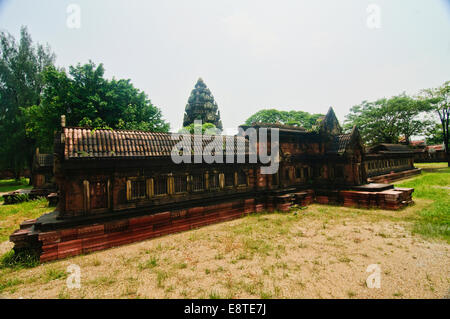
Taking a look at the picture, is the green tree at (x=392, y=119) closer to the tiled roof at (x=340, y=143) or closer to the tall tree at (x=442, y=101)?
the tall tree at (x=442, y=101)

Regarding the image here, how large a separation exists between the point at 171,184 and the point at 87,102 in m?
17.0

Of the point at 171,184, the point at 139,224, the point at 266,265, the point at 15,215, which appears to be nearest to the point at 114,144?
the point at 171,184

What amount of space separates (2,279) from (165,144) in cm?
680

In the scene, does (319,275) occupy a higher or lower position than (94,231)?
lower

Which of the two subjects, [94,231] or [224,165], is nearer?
[94,231]

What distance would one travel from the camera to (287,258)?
6461 millimetres

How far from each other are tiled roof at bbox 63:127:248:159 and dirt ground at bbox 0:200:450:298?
146 inches

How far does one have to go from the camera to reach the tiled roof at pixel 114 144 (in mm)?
7680

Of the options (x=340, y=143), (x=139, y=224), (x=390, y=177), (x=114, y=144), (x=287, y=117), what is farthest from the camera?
(x=287, y=117)

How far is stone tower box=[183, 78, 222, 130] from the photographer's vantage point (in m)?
33.3

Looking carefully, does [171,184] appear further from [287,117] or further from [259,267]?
[287,117]

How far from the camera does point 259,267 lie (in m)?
5.93
